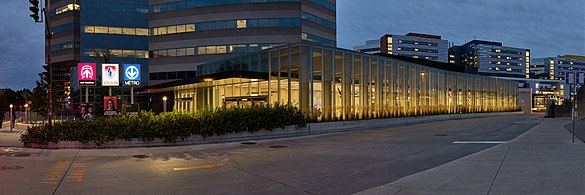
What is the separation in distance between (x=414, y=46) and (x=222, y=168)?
19126cm

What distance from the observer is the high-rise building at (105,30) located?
246ft

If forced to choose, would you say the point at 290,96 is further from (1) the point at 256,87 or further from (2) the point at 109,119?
(2) the point at 109,119

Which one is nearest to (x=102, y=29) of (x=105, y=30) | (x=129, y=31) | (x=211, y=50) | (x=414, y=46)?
(x=105, y=30)

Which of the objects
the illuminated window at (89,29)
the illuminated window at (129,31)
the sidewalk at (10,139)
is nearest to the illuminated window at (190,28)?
the illuminated window at (129,31)

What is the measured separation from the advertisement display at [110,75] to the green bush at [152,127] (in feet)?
16.0

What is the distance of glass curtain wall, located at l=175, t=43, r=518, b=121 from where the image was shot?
2570 centimetres

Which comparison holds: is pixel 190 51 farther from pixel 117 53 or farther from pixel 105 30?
pixel 105 30

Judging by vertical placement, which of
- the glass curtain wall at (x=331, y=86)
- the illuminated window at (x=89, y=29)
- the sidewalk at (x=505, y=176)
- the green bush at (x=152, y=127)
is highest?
the illuminated window at (x=89, y=29)

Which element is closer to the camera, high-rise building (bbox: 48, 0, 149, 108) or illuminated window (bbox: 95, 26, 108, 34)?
high-rise building (bbox: 48, 0, 149, 108)

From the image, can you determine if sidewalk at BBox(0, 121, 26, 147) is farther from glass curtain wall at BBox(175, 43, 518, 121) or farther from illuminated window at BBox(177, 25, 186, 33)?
illuminated window at BBox(177, 25, 186, 33)

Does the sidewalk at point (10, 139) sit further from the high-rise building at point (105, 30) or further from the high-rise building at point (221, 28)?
the high-rise building at point (105, 30)

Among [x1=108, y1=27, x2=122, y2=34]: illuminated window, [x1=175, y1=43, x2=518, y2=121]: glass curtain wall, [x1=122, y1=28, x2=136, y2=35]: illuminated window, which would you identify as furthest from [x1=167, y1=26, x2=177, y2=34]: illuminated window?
[x1=175, y1=43, x2=518, y2=121]: glass curtain wall

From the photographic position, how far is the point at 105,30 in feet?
250

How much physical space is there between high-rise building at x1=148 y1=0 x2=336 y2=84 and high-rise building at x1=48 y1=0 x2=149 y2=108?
9746mm
